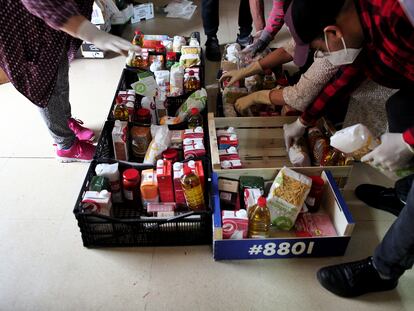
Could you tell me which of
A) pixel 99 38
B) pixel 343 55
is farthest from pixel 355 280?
pixel 99 38

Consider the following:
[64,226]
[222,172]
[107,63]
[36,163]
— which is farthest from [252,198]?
[107,63]

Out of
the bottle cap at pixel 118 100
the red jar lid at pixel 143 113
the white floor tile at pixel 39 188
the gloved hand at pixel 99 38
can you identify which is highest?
the gloved hand at pixel 99 38

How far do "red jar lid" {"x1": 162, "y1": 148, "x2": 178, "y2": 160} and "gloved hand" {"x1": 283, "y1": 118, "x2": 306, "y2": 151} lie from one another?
0.47 m

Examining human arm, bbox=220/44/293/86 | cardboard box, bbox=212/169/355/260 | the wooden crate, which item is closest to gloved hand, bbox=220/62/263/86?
human arm, bbox=220/44/293/86

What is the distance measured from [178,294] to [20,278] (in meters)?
0.52

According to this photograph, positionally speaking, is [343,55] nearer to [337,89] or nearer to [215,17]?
[337,89]

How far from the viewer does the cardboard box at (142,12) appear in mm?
2832

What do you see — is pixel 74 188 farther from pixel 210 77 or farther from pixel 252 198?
pixel 210 77

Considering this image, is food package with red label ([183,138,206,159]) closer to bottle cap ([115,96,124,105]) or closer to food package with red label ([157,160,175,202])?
food package with red label ([157,160,175,202])

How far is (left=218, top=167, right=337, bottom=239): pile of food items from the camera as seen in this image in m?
1.18

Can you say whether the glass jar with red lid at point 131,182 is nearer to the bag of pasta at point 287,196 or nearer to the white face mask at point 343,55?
the bag of pasta at point 287,196

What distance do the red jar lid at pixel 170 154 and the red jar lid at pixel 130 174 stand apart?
0.12 metres

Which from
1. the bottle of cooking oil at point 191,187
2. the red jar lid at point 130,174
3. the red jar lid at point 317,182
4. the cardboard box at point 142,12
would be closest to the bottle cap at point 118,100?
the red jar lid at point 130,174

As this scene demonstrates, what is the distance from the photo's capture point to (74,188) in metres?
1.51
